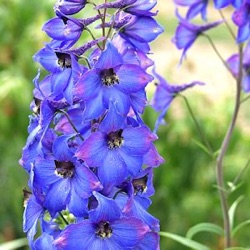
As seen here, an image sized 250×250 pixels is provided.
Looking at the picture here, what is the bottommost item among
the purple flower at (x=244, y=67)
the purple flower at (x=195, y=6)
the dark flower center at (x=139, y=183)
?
the purple flower at (x=244, y=67)

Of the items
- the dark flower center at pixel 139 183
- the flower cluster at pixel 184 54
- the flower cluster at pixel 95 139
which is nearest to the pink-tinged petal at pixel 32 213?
the flower cluster at pixel 95 139

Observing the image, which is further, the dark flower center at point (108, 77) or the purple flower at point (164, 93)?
the purple flower at point (164, 93)

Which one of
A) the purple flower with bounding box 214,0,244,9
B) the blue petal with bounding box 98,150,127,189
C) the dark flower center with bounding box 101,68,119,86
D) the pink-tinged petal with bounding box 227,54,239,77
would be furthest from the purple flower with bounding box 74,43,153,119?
the pink-tinged petal with bounding box 227,54,239,77

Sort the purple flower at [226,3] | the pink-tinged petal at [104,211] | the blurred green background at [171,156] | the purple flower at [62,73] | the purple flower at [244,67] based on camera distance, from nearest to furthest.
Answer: the pink-tinged petal at [104,211] < the purple flower at [62,73] < the purple flower at [226,3] < the purple flower at [244,67] < the blurred green background at [171,156]

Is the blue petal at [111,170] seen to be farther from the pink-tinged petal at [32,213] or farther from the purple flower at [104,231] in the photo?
the pink-tinged petal at [32,213]

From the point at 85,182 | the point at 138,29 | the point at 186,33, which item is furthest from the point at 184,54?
the point at 85,182

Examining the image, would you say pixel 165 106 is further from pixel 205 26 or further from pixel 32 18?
pixel 32 18

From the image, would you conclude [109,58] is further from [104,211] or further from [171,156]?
[171,156]
